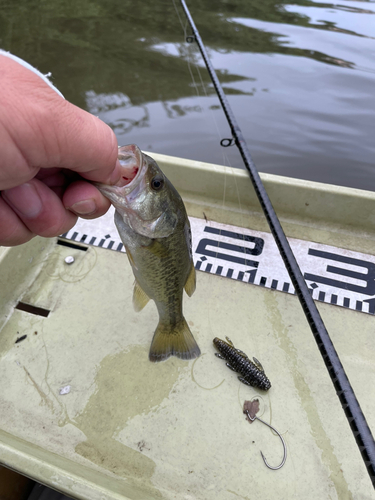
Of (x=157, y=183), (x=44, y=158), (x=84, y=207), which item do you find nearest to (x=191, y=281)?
(x=157, y=183)

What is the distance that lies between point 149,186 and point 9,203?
1.90 feet

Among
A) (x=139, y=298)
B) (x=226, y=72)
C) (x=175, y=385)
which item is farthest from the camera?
(x=226, y=72)

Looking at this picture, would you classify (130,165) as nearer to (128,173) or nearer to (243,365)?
(128,173)

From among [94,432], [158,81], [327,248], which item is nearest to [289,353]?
[327,248]

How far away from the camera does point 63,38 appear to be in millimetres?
6645

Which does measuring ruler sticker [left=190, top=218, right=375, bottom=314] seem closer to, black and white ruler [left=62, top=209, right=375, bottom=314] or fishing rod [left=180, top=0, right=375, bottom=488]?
black and white ruler [left=62, top=209, right=375, bottom=314]

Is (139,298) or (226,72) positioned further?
(226,72)

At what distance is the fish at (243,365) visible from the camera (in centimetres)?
208

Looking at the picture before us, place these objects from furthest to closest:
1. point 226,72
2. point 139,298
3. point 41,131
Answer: point 226,72 < point 139,298 < point 41,131

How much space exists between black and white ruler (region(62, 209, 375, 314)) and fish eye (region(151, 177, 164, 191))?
1.37 m

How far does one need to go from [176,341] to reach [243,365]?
1.53ft

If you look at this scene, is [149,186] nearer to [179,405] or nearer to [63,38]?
[179,405]

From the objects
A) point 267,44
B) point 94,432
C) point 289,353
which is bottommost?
point 94,432

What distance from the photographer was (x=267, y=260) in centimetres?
280
